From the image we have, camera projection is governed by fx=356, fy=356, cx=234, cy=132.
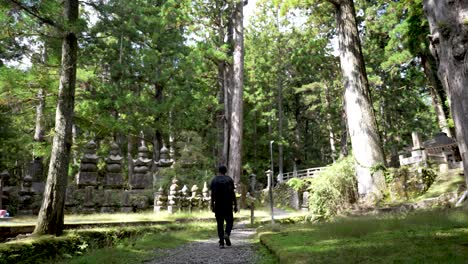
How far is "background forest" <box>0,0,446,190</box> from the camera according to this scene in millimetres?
9812

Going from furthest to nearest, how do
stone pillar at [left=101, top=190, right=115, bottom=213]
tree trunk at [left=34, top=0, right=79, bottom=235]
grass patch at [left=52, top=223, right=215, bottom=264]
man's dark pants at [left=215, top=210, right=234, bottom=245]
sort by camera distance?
stone pillar at [left=101, top=190, right=115, bottom=213], tree trunk at [left=34, top=0, right=79, bottom=235], man's dark pants at [left=215, top=210, right=234, bottom=245], grass patch at [left=52, top=223, right=215, bottom=264]

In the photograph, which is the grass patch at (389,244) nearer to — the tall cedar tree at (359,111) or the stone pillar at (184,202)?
the tall cedar tree at (359,111)

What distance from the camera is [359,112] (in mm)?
10547

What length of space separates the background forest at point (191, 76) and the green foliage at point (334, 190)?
552 cm

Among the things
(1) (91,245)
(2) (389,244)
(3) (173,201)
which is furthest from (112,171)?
(2) (389,244)

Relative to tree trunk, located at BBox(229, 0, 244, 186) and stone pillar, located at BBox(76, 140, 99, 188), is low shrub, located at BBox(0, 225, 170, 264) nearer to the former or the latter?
stone pillar, located at BBox(76, 140, 99, 188)

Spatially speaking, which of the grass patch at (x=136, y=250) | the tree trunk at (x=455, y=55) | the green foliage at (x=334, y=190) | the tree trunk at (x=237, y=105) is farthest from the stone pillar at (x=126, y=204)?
the tree trunk at (x=455, y=55)

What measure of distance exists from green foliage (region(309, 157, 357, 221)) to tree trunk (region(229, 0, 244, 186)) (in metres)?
7.80

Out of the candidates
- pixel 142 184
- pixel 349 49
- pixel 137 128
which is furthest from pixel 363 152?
pixel 137 128

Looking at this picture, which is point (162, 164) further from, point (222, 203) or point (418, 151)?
point (222, 203)

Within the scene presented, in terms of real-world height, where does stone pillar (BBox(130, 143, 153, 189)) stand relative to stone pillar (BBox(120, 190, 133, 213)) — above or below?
above

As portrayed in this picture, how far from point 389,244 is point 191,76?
2114cm

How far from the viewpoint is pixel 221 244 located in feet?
22.9

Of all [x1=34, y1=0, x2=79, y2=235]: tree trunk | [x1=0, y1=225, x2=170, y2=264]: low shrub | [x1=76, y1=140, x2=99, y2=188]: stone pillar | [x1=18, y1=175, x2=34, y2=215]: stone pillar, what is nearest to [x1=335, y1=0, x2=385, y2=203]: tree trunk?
[x1=0, y1=225, x2=170, y2=264]: low shrub
